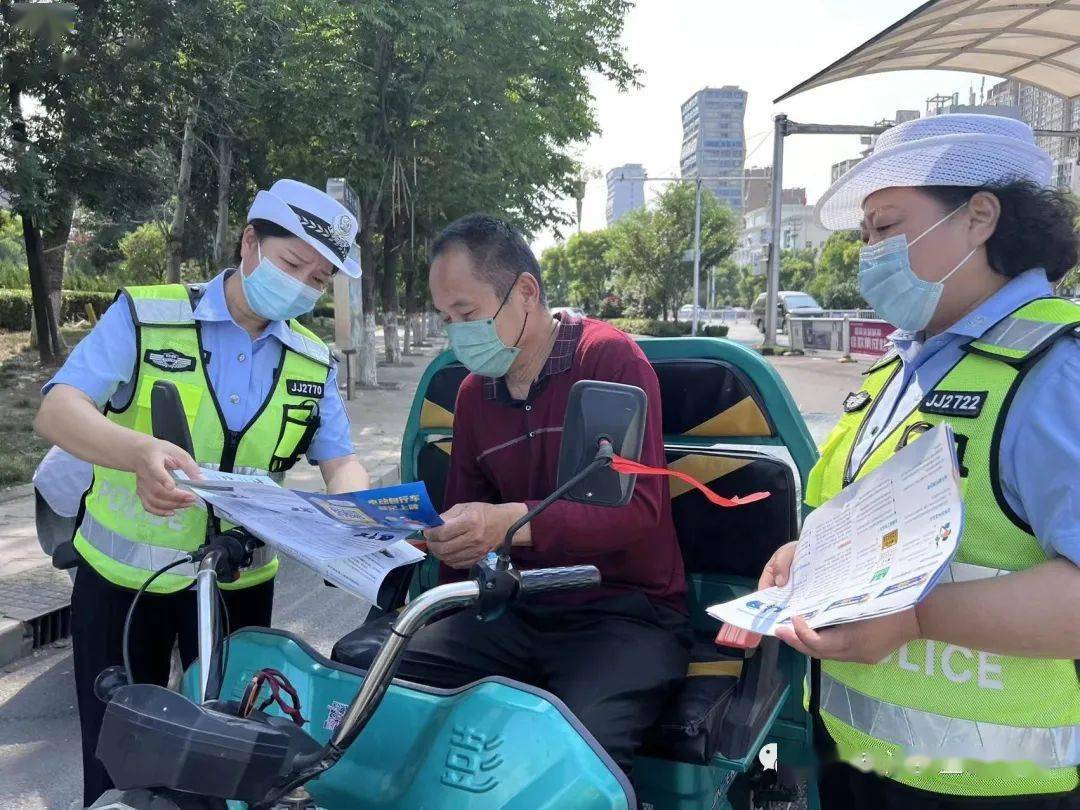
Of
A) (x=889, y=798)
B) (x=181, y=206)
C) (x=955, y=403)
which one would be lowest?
(x=889, y=798)

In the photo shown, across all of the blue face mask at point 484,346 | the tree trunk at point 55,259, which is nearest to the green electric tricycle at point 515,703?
the blue face mask at point 484,346

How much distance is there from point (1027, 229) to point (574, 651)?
128 cm

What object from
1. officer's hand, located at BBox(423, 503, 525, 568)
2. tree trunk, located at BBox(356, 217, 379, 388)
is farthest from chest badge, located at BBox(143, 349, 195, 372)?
tree trunk, located at BBox(356, 217, 379, 388)

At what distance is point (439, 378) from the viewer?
2.91 metres

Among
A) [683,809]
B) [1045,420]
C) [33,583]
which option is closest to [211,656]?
[683,809]

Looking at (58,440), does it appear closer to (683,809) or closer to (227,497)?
(227,497)

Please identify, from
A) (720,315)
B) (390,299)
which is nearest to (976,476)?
(390,299)

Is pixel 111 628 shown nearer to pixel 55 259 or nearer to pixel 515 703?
pixel 515 703

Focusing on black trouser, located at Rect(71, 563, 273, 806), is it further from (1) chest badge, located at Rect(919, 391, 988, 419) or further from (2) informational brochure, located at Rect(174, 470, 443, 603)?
(1) chest badge, located at Rect(919, 391, 988, 419)

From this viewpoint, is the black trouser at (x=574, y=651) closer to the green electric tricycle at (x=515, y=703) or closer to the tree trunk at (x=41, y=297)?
the green electric tricycle at (x=515, y=703)

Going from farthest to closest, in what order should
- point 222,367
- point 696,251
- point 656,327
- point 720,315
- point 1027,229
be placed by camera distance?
point 720,315
point 656,327
point 696,251
point 222,367
point 1027,229

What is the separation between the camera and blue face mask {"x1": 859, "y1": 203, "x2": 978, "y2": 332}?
1651mm

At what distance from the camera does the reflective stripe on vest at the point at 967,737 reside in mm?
1444

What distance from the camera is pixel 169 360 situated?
2.33 metres
